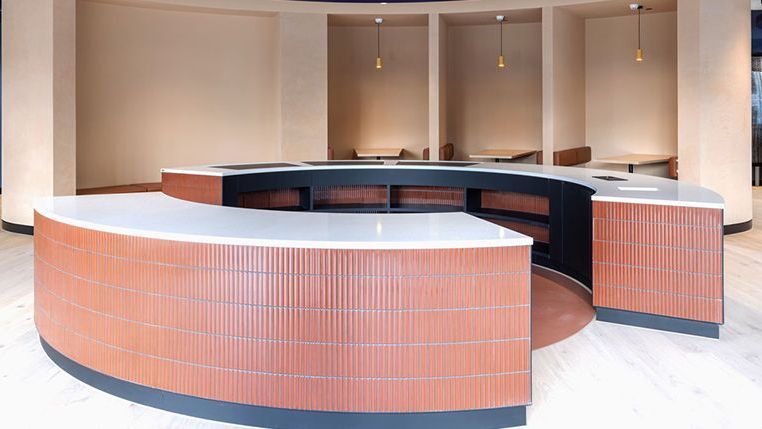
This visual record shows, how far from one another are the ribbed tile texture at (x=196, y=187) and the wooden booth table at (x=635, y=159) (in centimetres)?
509

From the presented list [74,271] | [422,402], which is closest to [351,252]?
[422,402]

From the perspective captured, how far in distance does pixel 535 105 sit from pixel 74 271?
8.61 meters

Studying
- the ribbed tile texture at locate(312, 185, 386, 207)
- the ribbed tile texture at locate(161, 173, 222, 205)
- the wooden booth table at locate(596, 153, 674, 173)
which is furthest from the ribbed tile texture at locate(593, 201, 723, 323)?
the wooden booth table at locate(596, 153, 674, 173)

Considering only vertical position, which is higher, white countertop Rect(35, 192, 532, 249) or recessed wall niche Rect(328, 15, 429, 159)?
recessed wall niche Rect(328, 15, 429, 159)

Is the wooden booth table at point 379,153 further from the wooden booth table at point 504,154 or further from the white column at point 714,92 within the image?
the white column at point 714,92

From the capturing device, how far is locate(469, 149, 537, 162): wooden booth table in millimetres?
9886

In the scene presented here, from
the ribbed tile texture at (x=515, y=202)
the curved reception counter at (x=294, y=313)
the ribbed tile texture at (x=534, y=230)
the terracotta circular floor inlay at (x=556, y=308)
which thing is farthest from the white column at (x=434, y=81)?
the curved reception counter at (x=294, y=313)

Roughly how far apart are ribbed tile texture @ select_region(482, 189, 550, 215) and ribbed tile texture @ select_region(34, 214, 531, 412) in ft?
11.7

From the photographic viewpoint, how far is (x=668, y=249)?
14.5ft

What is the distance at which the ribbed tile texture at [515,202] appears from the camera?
6.54m

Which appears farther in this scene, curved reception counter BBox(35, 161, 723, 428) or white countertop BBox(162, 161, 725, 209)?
white countertop BBox(162, 161, 725, 209)

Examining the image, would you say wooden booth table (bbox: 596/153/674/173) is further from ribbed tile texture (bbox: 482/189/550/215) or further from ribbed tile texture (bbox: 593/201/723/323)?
ribbed tile texture (bbox: 593/201/723/323)

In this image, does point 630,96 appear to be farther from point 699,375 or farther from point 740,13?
point 699,375

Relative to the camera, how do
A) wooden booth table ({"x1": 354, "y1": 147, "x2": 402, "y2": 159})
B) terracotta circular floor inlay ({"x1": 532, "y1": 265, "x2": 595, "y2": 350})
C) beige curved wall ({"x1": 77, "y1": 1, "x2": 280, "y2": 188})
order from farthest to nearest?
wooden booth table ({"x1": 354, "y1": 147, "x2": 402, "y2": 159})
beige curved wall ({"x1": 77, "y1": 1, "x2": 280, "y2": 188})
terracotta circular floor inlay ({"x1": 532, "y1": 265, "x2": 595, "y2": 350})
